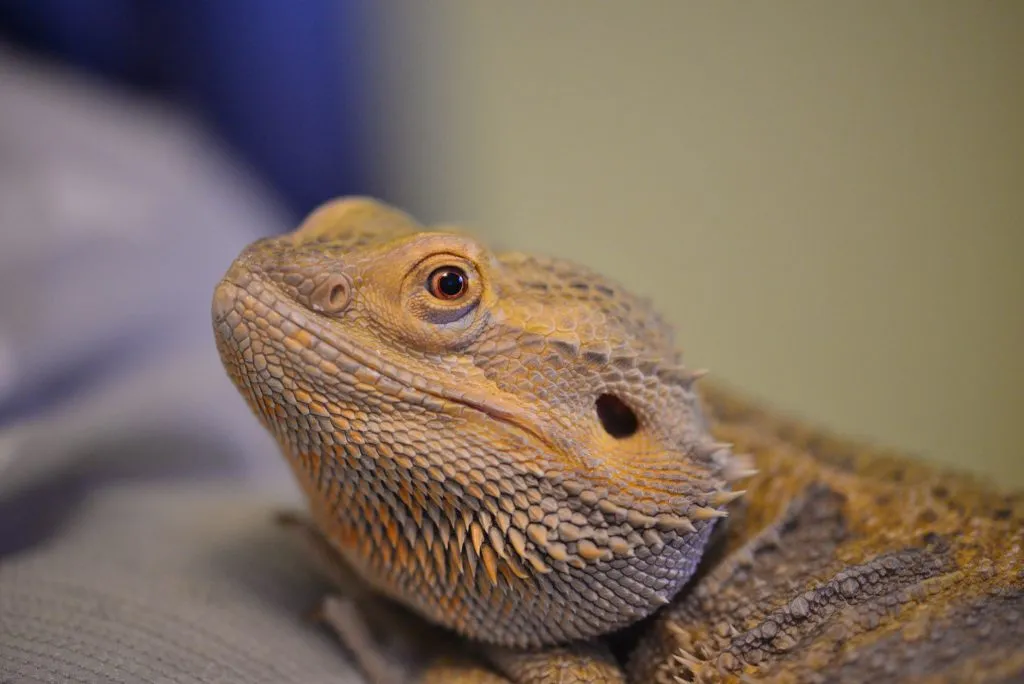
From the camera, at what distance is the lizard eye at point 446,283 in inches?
49.0

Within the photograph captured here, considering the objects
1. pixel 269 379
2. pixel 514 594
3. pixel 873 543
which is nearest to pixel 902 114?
pixel 873 543

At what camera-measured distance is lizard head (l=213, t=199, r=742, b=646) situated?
4.02 ft

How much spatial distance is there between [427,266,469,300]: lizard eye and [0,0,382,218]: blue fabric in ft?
8.27

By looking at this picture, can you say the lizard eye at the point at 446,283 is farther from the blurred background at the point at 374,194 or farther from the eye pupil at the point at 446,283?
the blurred background at the point at 374,194

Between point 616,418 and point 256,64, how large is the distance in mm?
3148

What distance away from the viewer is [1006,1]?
5.72ft

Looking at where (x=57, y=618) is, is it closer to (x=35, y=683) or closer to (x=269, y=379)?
(x=35, y=683)

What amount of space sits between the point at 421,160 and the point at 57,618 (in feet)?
11.8

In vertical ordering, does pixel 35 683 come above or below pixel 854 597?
below

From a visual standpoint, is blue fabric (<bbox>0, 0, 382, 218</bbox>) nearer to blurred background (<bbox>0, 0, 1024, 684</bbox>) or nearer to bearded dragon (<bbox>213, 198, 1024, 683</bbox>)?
blurred background (<bbox>0, 0, 1024, 684</bbox>)

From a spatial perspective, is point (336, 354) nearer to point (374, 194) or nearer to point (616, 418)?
point (616, 418)

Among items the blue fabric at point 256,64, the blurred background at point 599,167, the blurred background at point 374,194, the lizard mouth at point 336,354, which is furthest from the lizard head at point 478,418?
the blue fabric at point 256,64

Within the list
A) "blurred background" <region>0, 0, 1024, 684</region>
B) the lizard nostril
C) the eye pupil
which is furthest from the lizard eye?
"blurred background" <region>0, 0, 1024, 684</region>

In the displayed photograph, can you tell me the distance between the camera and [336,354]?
1221 mm
